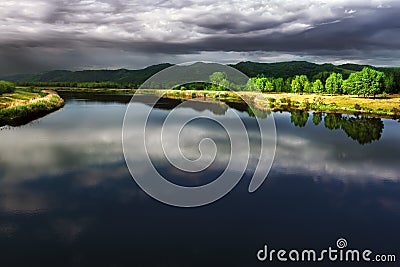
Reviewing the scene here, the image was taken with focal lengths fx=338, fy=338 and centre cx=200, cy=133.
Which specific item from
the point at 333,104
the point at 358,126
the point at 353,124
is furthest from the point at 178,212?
the point at 333,104

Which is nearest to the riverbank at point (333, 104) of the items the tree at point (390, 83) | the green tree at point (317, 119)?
the tree at point (390, 83)

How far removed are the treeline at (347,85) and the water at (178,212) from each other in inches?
1334

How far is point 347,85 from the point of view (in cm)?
5312

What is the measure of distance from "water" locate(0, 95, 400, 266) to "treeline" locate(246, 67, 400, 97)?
111ft

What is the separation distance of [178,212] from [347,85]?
49260 mm

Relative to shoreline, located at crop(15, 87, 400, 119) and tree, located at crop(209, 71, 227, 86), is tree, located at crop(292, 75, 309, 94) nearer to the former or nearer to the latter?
shoreline, located at crop(15, 87, 400, 119)

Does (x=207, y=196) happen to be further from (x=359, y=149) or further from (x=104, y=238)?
(x=359, y=149)

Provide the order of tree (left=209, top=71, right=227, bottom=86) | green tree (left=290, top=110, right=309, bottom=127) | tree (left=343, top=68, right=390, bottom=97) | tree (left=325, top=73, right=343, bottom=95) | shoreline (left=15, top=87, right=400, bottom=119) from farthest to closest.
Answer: tree (left=325, top=73, right=343, bottom=95) < tree (left=343, top=68, right=390, bottom=97) < shoreline (left=15, top=87, right=400, bottom=119) < green tree (left=290, top=110, right=309, bottom=127) < tree (left=209, top=71, right=227, bottom=86)

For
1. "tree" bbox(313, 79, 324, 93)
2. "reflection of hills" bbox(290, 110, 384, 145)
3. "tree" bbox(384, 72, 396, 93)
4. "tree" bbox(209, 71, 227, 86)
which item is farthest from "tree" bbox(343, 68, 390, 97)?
"tree" bbox(209, 71, 227, 86)

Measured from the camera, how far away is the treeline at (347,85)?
49.3m

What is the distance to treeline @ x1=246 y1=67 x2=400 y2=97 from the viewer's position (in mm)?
49344

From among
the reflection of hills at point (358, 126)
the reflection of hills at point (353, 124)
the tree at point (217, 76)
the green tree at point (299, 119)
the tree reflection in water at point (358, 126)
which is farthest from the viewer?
the green tree at point (299, 119)

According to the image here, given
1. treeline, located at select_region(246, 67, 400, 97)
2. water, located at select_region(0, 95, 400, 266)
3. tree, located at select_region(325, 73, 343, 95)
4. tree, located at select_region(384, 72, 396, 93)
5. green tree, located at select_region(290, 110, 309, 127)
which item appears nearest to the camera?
water, located at select_region(0, 95, 400, 266)

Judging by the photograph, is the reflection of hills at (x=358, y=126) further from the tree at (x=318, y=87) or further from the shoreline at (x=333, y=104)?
the tree at (x=318, y=87)
